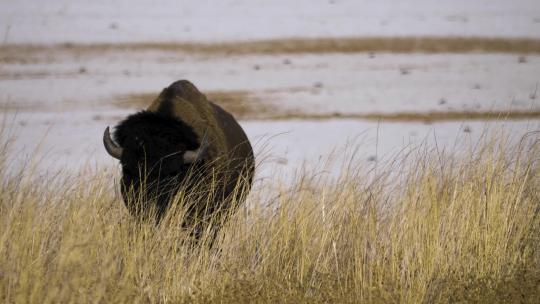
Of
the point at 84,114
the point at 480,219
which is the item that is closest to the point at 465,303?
the point at 480,219

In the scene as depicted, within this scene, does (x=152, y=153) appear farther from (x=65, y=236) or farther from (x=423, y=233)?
(x=423, y=233)

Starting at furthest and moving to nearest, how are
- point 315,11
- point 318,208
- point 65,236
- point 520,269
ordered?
point 315,11 → point 318,208 → point 520,269 → point 65,236

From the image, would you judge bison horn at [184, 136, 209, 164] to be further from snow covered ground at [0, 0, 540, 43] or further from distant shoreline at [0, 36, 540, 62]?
snow covered ground at [0, 0, 540, 43]

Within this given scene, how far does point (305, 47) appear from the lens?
542 inches

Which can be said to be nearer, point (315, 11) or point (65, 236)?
point (65, 236)

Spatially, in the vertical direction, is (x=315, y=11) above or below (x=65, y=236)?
above

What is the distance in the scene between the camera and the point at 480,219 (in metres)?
5.52

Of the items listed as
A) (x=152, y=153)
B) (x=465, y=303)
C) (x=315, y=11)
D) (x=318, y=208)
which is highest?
(x=315, y=11)

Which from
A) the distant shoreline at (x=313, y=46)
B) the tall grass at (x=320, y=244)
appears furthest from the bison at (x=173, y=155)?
the distant shoreline at (x=313, y=46)

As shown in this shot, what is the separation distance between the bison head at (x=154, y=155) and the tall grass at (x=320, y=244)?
185mm

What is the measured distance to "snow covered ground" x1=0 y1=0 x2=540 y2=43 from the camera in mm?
13930

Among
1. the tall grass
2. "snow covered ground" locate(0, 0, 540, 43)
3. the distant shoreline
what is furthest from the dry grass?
the tall grass

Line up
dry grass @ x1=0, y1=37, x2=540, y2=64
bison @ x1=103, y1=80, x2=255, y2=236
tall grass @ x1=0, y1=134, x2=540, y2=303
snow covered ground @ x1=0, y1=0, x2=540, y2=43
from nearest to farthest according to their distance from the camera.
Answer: tall grass @ x1=0, y1=134, x2=540, y2=303 → bison @ x1=103, y1=80, x2=255, y2=236 → dry grass @ x1=0, y1=37, x2=540, y2=64 → snow covered ground @ x1=0, y1=0, x2=540, y2=43

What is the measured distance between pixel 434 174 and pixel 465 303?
1.40 m
